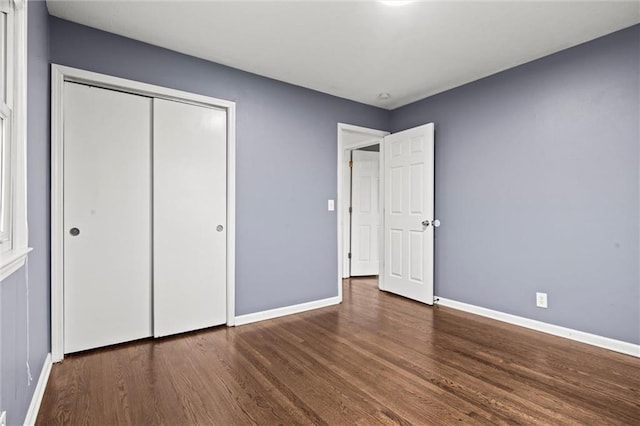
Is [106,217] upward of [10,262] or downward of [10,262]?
upward

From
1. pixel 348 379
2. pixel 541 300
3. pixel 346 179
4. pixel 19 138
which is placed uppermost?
pixel 346 179

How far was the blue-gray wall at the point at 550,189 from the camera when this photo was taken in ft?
8.22

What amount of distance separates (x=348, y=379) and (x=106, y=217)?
7.01ft

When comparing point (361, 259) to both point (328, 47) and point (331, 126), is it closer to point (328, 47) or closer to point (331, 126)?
point (331, 126)

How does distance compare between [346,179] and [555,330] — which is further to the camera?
[346,179]

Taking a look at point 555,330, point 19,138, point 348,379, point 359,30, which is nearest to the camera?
point 19,138

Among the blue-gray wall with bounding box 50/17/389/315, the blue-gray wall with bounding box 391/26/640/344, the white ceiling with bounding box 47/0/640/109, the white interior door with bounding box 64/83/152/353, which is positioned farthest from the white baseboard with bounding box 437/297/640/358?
the white interior door with bounding box 64/83/152/353

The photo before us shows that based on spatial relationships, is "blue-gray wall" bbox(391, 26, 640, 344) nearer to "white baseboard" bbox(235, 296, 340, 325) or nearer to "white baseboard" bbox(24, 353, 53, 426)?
"white baseboard" bbox(235, 296, 340, 325)

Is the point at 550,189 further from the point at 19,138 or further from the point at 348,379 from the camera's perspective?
the point at 19,138

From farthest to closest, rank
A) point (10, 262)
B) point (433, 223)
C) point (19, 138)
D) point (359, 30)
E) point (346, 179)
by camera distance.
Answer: point (346, 179) → point (433, 223) → point (359, 30) → point (19, 138) → point (10, 262)

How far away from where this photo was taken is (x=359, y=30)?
251cm

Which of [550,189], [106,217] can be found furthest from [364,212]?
[106,217]

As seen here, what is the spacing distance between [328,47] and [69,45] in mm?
1920

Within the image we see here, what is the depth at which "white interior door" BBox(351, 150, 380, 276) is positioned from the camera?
17.9 feet
